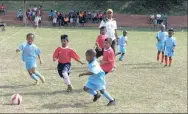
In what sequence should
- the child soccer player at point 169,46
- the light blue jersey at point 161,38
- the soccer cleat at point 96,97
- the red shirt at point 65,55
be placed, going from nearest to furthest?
the soccer cleat at point 96,97
the red shirt at point 65,55
the child soccer player at point 169,46
the light blue jersey at point 161,38

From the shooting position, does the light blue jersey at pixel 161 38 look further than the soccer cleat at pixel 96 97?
Yes

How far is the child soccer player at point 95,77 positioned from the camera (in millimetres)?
8234

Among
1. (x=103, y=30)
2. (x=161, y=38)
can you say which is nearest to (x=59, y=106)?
(x=103, y=30)

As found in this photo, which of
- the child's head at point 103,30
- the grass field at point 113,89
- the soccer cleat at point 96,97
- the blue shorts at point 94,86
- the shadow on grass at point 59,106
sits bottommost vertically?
the grass field at point 113,89

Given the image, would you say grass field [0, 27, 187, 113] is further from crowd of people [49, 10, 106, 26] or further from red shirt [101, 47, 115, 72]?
crowd of people [49, 10, 106, 26]

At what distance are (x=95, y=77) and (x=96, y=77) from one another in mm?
20

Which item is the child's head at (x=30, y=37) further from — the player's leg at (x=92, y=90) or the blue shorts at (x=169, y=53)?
the blue shorts at (x=169, y=53)

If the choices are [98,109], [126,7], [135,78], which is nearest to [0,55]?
[135,78]

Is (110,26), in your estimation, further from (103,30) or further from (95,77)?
(95,77)

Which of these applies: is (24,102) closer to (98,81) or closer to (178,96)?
(98,81)

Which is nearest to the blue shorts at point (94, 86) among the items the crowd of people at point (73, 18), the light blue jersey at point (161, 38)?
the light blue jersey at point (161, 38)

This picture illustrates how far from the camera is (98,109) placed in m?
8.16

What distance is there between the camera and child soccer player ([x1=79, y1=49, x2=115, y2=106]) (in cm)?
823

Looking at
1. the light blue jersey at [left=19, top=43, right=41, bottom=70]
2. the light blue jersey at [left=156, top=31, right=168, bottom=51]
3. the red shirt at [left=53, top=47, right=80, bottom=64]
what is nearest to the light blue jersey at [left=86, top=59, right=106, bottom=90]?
the red shirt at [left=53, top=47, right=80, bottom=64]
